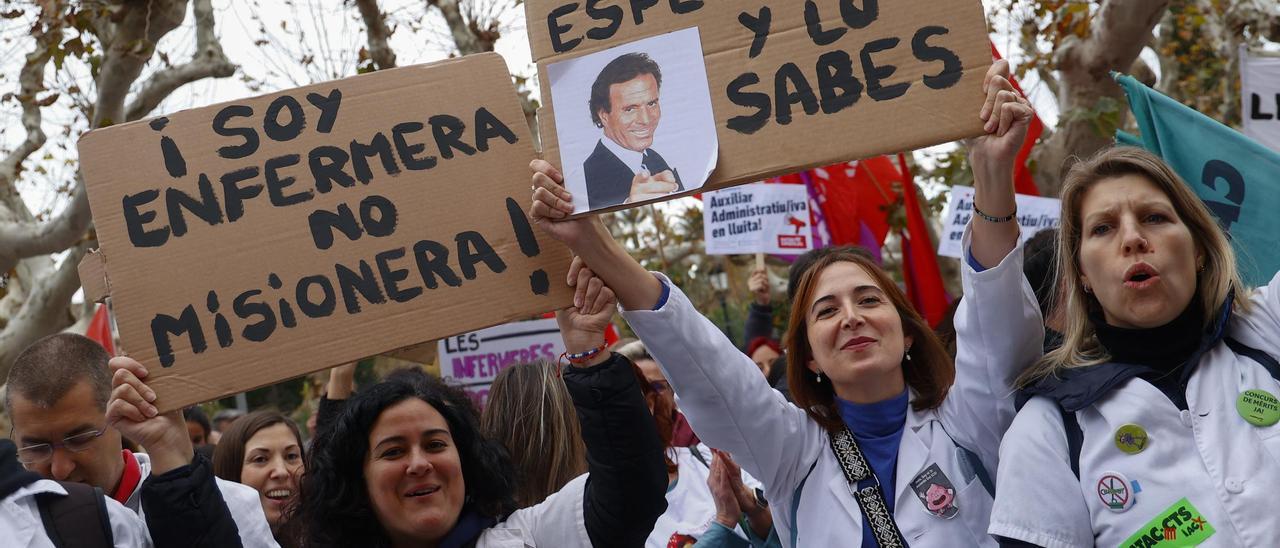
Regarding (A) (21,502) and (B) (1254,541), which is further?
(A) (21,502)

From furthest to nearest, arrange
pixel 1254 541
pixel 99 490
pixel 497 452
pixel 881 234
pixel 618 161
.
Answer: pixel 881 234, pixel 497 452, pixel 99 490, pixel 618 161, pixel 1254 541

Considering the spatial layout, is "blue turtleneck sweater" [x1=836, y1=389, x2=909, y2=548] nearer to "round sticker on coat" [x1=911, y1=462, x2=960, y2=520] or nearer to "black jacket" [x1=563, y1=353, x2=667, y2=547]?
"round sticker on coat" [x1=911, y1=462, x2=960, y2=520]

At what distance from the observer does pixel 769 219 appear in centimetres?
749

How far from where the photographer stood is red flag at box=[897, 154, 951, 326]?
6.94 metres

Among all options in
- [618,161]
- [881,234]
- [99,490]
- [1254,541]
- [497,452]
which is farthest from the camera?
[881,234]

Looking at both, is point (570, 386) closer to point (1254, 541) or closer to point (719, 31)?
point (719, 31)

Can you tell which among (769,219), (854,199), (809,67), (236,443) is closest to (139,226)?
(809,67)

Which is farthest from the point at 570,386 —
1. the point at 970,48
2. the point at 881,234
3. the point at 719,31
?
the point at 881,234

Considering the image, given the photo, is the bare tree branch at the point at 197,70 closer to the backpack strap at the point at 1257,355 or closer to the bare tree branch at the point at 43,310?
the bare tree branch at the point at 43,310

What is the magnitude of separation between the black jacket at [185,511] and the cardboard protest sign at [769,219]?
5.11 metres

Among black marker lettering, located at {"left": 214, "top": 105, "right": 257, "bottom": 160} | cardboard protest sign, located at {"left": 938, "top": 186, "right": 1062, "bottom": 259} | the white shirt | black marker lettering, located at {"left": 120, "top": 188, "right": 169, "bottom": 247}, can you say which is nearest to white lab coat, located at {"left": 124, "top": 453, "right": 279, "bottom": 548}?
black marker lettering, located at {"left": 120, "top": 188, "right": 169, "bottom": 247}

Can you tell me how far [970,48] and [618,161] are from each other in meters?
0.79

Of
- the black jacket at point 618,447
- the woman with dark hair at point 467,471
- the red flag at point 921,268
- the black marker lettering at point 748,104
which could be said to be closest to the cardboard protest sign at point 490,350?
the red flag at point 921,268

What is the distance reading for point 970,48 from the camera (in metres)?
2.57
